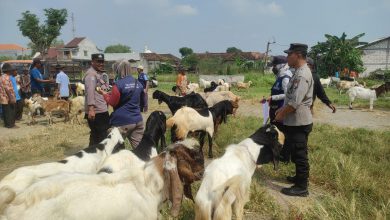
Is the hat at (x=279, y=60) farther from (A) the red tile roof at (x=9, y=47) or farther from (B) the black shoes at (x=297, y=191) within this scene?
(A) the red tile roof at (x=9, y=47)

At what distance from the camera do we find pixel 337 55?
3356 cm

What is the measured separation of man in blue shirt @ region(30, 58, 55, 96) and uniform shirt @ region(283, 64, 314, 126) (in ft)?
32.6

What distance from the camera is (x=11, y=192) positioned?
2801mm

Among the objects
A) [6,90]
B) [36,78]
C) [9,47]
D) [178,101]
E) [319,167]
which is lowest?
[319,167]

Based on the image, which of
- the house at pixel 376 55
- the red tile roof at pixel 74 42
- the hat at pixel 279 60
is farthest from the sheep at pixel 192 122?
the red tile roof at pixel 74 42

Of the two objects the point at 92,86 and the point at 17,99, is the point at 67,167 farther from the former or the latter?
the point at 17,99

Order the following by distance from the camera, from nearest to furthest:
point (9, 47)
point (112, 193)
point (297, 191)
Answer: point (112, 193) < point (297, 191) < point (9, 47)

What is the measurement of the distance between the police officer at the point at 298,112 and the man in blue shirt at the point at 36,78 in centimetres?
987

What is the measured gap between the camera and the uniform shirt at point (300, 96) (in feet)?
15.6

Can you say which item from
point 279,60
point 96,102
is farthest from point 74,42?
point 279,60

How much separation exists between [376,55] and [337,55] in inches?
283

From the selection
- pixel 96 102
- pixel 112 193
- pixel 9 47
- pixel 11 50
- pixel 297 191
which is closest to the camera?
pixel 112 193

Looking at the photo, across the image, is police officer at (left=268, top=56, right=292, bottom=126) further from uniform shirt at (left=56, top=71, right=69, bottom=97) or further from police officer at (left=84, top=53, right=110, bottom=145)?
uniform shirt at (left=56, top=71, right=69, bottom=97)

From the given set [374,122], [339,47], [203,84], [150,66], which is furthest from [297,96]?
[150,66]
